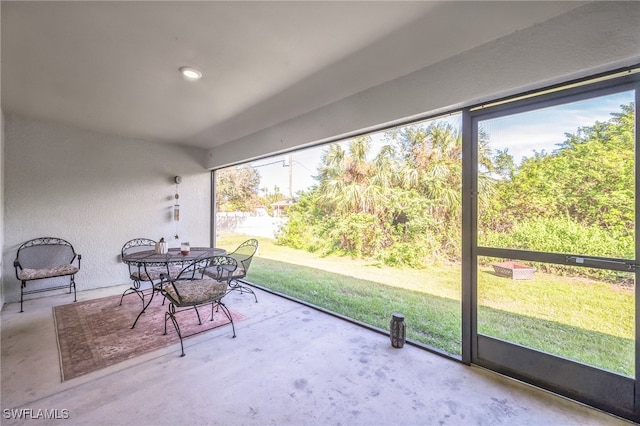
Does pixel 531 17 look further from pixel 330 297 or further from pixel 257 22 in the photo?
pixel 330 297

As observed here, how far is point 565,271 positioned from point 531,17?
5.60ft

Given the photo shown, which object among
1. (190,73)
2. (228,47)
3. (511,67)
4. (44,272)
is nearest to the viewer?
(511,67)

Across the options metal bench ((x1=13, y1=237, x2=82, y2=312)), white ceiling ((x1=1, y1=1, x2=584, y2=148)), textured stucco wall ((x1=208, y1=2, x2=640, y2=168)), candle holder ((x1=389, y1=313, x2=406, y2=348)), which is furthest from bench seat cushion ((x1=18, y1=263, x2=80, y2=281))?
candle holder ((x1=389, y1=313, x2=406, y2=348))

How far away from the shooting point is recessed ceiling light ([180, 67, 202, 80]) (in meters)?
2.25

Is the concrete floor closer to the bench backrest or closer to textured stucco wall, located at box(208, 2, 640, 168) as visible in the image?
the bench backrest

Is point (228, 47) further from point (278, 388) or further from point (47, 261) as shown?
point (47, 261)

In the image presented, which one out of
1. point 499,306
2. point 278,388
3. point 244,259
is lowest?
point 278,388

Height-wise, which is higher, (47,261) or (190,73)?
(190,73)

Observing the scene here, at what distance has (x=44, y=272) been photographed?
327cm

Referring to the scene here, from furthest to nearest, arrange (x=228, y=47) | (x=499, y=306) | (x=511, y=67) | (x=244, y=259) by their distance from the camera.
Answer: (x=244, y=259) < (x=499, y=306) < (x=228, y=47) < (x=511, y=67)

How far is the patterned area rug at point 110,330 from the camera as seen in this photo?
7.09 ft

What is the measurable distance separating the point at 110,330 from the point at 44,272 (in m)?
1.54

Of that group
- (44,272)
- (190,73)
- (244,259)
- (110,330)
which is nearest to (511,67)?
(190,73)

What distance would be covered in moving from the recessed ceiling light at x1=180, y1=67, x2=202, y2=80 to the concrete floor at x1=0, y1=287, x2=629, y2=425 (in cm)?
249
